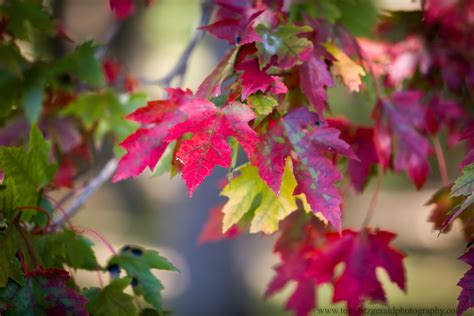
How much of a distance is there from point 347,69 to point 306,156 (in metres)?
0.23

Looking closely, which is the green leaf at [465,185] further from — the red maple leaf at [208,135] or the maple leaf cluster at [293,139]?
the red maple leaf at [208,135]

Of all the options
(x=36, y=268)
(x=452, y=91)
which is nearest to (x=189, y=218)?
(x=452, y=91)

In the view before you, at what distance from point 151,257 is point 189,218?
2.15 meters

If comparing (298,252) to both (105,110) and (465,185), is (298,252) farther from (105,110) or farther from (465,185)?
(105,110)

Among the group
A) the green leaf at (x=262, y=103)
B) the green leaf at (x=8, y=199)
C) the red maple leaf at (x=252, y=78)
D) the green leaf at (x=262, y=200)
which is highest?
the red maple leaf at (x=252, y=78)

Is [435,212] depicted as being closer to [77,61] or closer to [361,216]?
[77,61]

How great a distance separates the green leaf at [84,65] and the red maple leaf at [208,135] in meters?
0.71

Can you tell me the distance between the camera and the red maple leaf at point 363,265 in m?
1.24

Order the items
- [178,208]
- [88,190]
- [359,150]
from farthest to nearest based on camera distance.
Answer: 1. [178,208]
2. [88,190]
3. [359,150]

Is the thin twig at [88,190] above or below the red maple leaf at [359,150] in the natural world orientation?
below

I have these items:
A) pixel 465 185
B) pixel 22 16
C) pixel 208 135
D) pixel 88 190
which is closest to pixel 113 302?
pixel 208 135

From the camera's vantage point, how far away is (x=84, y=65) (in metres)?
1.50

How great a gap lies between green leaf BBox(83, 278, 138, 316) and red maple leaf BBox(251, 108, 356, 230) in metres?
0.36

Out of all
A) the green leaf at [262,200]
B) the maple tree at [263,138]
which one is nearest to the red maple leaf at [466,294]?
the maple tree at [263,138]
